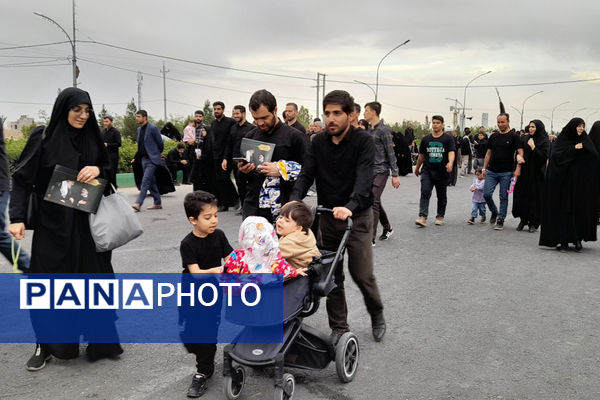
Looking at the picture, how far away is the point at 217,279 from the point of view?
3607mm

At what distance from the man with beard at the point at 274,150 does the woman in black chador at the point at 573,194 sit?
5.16m

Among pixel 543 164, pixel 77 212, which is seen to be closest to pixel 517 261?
pixel 543 164

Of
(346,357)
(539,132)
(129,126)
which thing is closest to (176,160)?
(539,132)

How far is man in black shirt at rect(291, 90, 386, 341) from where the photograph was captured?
398 cm

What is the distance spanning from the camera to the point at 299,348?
365cm

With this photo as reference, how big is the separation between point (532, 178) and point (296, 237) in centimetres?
764

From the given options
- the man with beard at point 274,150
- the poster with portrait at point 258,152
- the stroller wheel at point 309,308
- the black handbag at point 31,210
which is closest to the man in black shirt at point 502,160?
the man with beard at point 274,150

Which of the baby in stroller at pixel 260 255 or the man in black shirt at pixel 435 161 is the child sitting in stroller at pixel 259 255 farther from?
the man in black shirt at pixel 435 161

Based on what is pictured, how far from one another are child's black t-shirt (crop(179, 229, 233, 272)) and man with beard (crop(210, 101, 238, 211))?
690 centimetres

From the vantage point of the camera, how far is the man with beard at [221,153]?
1103 cm

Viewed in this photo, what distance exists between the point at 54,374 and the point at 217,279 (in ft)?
4.46

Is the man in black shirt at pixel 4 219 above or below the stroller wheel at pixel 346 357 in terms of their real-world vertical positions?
above

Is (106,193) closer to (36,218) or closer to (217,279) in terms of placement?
(36,218)

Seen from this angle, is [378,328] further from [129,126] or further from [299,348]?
[129,126]
